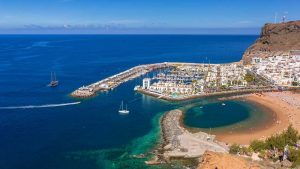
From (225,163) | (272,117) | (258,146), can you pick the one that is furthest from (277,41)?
(225,163)

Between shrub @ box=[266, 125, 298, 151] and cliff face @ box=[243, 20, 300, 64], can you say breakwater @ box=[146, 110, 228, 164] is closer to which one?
shrub @ box=[266, 125, 298, 151]

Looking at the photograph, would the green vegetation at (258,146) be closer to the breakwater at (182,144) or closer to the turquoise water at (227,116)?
the breakwater at (182,144)

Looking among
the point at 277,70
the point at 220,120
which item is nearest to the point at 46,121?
the point at 220,120

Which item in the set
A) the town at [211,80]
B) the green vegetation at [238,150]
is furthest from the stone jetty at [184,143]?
the town at [211,80]

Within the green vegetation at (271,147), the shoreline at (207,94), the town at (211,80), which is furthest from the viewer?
the town at (211,80)

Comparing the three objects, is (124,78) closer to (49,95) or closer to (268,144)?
(49,95)

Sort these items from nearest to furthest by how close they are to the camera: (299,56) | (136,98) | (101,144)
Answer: (101,144), (136,98), (299,56)

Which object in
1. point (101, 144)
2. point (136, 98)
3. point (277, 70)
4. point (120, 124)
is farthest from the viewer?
point (277, 70)
